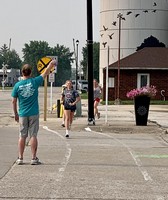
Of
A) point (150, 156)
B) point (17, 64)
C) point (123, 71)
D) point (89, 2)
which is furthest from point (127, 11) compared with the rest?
point (17, 64)

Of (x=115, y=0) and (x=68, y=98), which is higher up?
(x=115, y=0)

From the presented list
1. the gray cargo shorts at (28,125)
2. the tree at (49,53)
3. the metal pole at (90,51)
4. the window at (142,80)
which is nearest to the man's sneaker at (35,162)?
the gray cargo shorts at (28,125)

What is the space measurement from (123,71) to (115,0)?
62.7 ft

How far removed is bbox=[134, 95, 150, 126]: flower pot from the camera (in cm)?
2196

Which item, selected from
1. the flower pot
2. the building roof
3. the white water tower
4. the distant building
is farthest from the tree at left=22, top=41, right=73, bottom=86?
the flower pot

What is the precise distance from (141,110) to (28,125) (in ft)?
36.5

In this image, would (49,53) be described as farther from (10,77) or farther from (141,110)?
(141,110)

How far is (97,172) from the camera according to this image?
34.6ft

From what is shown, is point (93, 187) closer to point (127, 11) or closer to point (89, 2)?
point (89, 2)

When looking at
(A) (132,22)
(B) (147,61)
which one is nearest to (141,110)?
(B) (147,61)

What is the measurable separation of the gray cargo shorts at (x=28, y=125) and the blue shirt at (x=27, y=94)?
81 mm

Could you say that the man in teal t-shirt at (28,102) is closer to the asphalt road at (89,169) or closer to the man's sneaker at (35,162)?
the man's sneaker at (35,162)

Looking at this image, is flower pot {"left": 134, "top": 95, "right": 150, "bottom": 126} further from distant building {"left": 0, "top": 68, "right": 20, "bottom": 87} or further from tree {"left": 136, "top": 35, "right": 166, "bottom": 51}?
distant building {"left": 0, "top": 68, "right": 20, "bottom": 87}

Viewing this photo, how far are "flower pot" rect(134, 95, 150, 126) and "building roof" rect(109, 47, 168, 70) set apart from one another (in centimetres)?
2700
